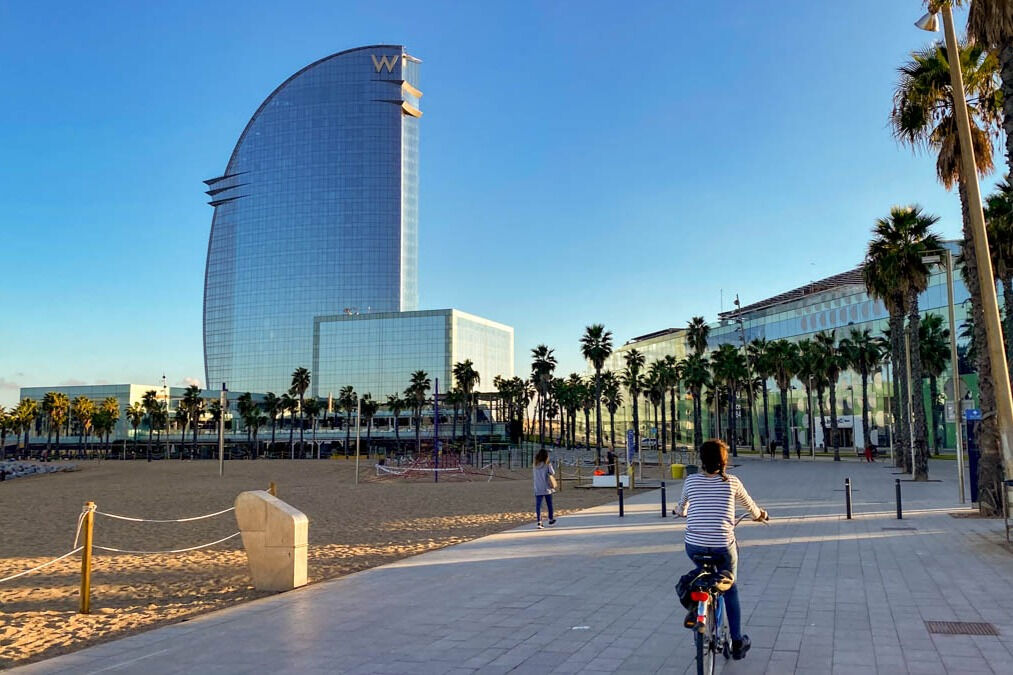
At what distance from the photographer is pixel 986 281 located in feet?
44.5

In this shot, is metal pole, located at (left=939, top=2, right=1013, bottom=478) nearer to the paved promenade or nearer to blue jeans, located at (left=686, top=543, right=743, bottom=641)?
the paved promenade

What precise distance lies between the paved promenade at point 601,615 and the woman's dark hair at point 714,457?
1.66m

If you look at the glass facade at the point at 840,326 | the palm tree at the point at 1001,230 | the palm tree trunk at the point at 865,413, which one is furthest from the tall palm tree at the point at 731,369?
the palm tree at the point at 1001,230

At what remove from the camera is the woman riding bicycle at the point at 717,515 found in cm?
575

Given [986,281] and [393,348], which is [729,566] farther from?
[393,348]

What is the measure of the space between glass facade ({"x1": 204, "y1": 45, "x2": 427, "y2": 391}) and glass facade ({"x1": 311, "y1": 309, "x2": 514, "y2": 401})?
819 cm

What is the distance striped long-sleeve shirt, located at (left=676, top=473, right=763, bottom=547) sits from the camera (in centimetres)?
578

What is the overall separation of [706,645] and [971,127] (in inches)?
731

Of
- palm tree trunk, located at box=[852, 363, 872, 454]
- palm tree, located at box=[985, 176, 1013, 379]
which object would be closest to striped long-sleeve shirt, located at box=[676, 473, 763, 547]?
palm tree, located at box=[985, 176, 1013, 379]

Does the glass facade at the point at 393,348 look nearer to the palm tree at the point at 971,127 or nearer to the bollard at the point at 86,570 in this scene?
the palm tree at the point at 971,127

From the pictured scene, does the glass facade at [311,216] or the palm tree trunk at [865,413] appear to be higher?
the glass facade at [311,216]

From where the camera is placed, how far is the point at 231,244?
616 feet

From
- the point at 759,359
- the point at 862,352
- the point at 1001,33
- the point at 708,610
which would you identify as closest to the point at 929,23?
the point at 1001,33

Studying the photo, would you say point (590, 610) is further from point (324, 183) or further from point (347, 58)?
point (347, 58)
